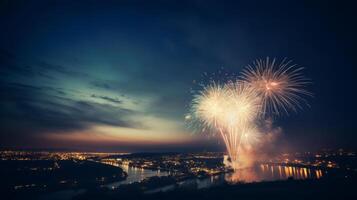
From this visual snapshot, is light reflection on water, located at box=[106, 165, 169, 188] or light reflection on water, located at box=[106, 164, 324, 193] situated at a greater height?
light reflection on water, located at box=[106, 164, 324, 193]

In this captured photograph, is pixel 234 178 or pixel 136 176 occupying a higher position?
pixel 234 178

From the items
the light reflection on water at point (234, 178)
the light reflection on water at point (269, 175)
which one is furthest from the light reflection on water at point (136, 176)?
the light reflection on water at point (269, 175)

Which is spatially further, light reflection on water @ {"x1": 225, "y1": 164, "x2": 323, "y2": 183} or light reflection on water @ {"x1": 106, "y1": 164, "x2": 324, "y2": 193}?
light reflection on water @ {"x1": 225, "y1": 164, "x2": 323, "y2": 183}

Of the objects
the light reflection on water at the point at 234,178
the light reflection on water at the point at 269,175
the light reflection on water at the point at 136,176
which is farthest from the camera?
the light reflection on water at the point at 136,176

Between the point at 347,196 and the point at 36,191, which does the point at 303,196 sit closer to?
the point at 347,196

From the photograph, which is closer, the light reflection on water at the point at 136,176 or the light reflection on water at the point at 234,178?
the light reflection on water at the point at 234,178

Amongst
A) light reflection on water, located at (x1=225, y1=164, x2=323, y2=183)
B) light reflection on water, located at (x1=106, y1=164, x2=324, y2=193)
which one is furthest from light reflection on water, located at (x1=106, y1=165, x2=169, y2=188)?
light reflection on water, located at (x1=225, y1=164, x2=323, y2=183)

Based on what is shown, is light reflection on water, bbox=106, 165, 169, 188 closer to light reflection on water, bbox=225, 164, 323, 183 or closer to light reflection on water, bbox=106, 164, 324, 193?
light reflection on water, bbox=106, 164, 324, 193

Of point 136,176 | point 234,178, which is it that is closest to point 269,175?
point 234,178

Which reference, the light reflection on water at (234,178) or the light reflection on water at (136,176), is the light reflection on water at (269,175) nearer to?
the light reflection on water at (234,178)

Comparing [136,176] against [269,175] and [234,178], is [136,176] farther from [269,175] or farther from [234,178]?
[269,175]

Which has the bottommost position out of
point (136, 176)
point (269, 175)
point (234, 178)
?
point (136, 176)

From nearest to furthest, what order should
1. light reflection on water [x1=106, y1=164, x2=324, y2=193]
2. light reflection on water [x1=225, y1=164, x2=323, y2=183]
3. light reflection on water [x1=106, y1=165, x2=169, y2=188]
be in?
1. light reflection on water [x1=106, y1=164, x2=324, y2=193]
2. light reflection on water [x1=225, y1=164, x2=323, y2=183]
3. light reflection on water [x1=106, y1=165, x2=169, y2=188]

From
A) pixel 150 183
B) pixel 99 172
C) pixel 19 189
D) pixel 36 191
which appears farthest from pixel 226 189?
pixel 99 172
